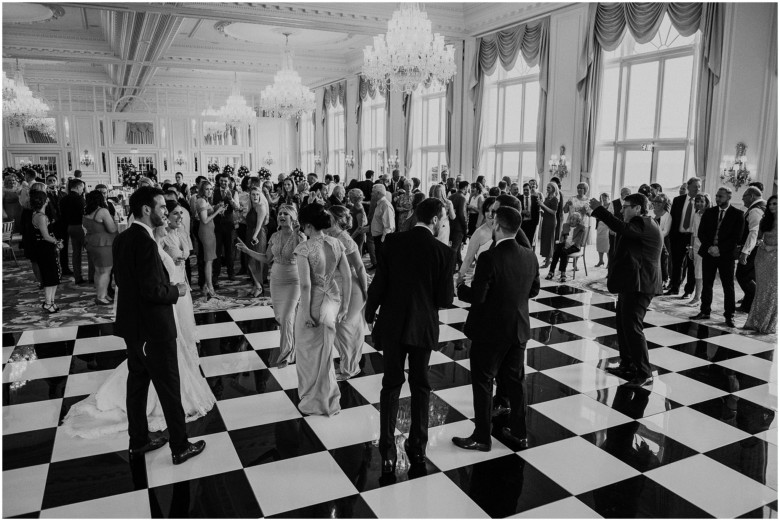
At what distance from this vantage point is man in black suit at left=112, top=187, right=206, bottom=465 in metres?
2.81

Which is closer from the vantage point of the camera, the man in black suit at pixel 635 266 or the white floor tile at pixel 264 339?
the man in black suit at pixel 635 266

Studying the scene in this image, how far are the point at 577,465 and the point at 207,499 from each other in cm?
201

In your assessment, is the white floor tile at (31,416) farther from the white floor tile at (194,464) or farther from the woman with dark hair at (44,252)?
the woman with dark hair at (44,252)

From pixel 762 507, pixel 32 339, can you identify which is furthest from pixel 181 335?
pixel 762 507

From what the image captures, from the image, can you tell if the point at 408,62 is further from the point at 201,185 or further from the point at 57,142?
the point at 57,142

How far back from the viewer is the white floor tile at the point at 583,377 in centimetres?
431

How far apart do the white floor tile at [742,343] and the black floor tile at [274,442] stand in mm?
4073

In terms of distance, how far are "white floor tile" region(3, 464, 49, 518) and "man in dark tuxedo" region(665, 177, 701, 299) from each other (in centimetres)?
704

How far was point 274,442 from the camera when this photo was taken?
11.1ft

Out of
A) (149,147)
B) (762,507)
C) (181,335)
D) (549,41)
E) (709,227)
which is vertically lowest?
(762,507)

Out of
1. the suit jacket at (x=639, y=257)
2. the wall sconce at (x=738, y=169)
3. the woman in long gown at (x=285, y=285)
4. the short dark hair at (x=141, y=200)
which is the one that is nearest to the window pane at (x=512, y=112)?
the wall sconce at (x=738, y=169)

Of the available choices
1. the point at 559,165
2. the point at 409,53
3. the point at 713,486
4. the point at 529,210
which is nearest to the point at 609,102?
the point at 559,165

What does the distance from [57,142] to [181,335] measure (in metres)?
17.6

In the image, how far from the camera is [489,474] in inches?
121
